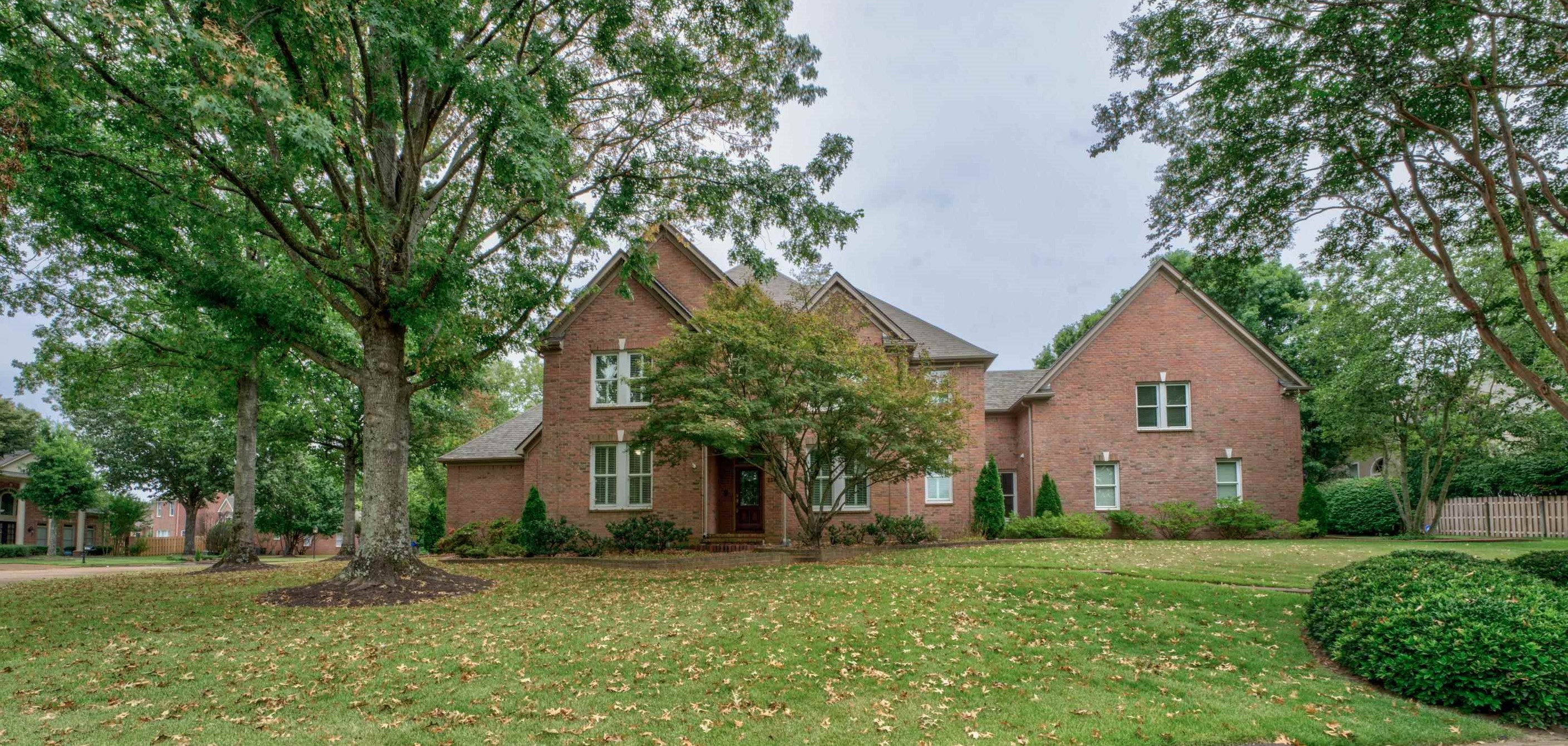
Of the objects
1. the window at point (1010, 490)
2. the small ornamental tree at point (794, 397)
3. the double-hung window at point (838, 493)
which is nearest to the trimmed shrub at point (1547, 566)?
the small ornamental tree at point (794, 397)

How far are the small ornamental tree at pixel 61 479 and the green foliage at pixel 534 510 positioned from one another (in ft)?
87.1

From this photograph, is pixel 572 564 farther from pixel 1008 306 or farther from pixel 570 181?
pixel 1008 306

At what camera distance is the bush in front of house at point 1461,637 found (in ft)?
20.4

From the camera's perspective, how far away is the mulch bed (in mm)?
11773

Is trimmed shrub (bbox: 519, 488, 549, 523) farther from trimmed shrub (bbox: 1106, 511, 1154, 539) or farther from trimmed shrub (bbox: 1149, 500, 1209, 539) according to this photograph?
trimmed shrub (bbox: 1149, 500, 1209, 539)

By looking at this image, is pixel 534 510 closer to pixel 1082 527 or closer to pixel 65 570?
pixel 1082 527

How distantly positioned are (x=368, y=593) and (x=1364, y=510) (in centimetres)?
2747

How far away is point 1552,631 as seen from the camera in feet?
20.9

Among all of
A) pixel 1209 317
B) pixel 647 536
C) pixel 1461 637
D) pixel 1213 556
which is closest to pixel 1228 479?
pixel 1209 317

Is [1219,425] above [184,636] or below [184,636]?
above

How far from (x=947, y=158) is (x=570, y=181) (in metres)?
11.7

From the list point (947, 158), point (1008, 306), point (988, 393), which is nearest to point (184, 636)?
point (947, 158)

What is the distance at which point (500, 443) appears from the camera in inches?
972

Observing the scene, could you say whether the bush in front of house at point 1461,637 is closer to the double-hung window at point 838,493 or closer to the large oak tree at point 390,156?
the large oak tree at point 390,156
